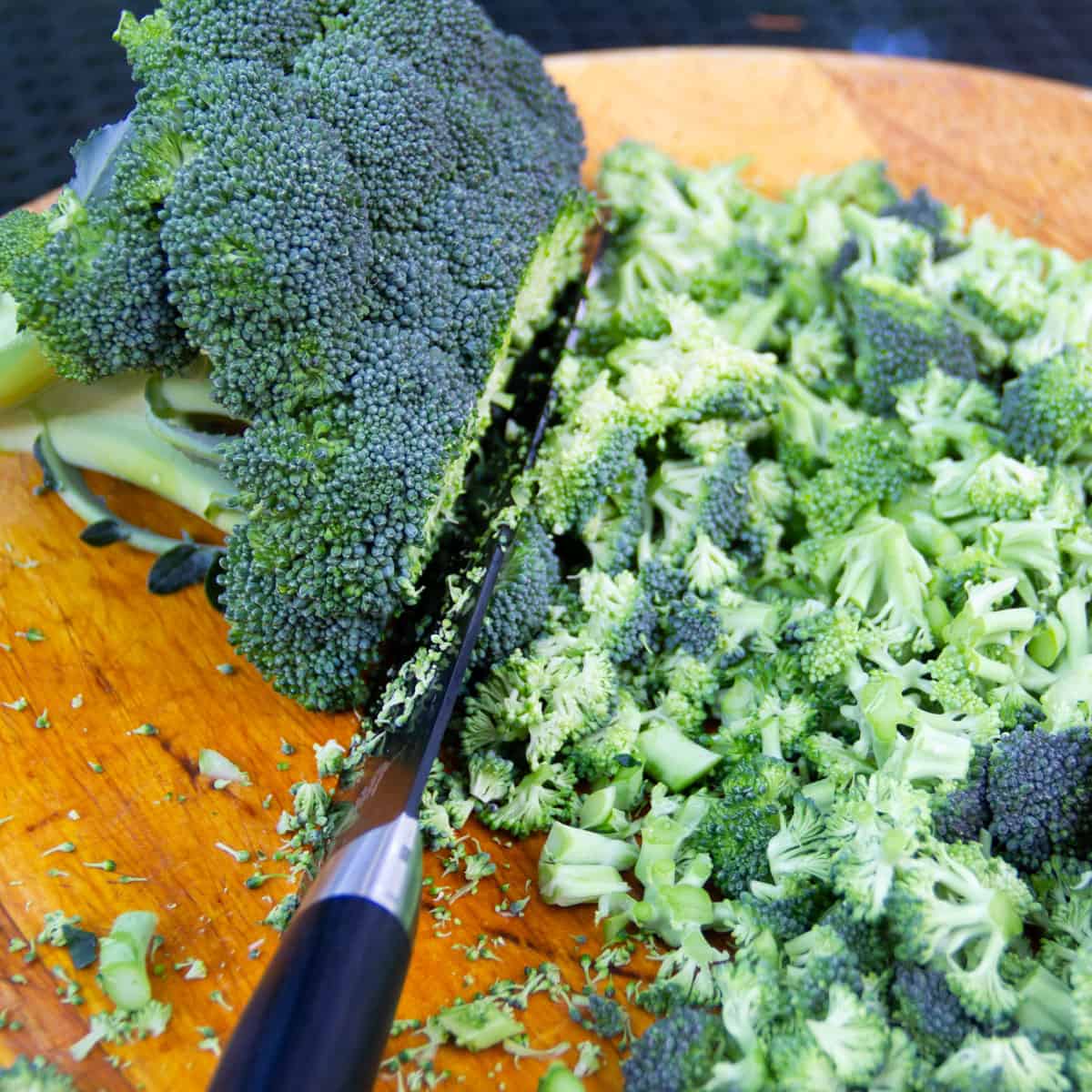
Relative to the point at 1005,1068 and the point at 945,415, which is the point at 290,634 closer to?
the point at 1005,1068

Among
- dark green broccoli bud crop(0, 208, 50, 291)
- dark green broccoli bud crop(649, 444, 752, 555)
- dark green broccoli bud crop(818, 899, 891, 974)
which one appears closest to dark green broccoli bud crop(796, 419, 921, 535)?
dark green broccoli bud crop(649, 444, 752, 555)

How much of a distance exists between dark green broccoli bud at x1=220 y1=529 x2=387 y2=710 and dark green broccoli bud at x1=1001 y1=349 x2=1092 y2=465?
1112mm

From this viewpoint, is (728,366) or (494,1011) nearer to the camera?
(494,1011)

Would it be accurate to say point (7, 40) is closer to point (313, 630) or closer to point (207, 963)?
point (313, 630)

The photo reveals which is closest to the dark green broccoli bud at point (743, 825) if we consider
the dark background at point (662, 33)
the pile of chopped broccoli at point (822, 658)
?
the pile of chopped broccoli at point (822, 658)

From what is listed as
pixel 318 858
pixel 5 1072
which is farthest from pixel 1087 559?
pixel 5 1072

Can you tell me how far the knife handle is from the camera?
1.05 m

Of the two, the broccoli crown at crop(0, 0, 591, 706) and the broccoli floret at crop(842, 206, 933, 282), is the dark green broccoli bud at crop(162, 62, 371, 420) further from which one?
the broccoli floret at crop(842, 206, 933, 282)

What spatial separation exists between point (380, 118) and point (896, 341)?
956 mm

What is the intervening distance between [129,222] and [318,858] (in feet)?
3.02

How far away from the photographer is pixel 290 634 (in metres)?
1.51

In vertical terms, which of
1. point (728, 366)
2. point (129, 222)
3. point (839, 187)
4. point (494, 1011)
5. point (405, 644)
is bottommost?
point (494, 1011)

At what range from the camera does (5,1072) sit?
3.92 feet

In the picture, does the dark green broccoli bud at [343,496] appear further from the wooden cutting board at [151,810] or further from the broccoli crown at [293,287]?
the wooden cutting board at [151,810]
